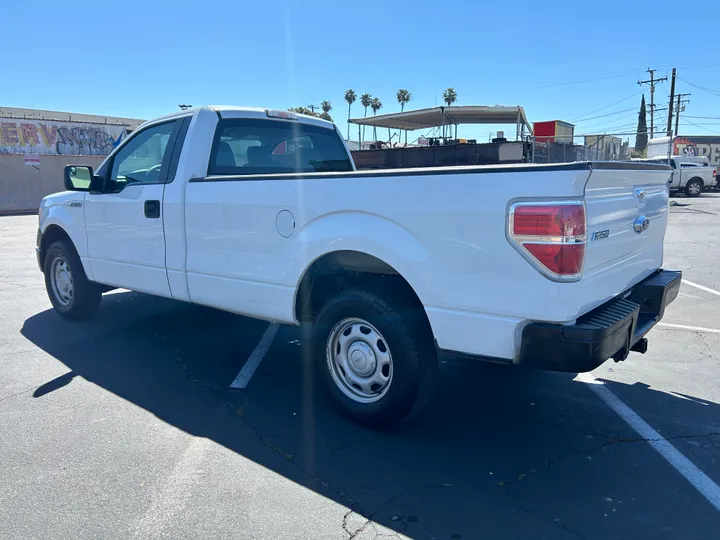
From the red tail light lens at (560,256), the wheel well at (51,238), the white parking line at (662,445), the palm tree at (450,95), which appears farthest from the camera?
the palm tree at (450,95)

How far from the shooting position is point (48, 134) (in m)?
27.9

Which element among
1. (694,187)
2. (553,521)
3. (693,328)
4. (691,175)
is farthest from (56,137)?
(694,187)

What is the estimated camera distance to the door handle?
188 inches

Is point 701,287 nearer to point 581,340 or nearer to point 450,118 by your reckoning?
point 581,340

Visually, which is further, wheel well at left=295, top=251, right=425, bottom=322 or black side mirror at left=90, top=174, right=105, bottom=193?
black side mirror at left=90, top=174, right=105, bottom=193

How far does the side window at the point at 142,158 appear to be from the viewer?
16.6 feet

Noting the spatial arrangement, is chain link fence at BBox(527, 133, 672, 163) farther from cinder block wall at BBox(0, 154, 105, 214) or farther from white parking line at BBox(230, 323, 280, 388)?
cinder block wall at BBox(0, 154, 105, 214)

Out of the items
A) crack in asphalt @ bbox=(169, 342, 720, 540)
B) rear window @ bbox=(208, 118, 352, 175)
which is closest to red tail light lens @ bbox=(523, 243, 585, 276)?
crack in asphalt @ bbox=(169, 342, 720, 540)

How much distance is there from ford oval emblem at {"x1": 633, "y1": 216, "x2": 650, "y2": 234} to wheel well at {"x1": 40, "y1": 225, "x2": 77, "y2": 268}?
5.43 m

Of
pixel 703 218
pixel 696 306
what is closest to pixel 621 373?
pixel 696 306

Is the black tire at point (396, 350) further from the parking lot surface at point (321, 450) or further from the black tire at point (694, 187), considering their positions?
the black tire at point (694, 187)

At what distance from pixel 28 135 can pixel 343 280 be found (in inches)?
1137

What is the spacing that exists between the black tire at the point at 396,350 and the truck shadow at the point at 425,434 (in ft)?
0.59

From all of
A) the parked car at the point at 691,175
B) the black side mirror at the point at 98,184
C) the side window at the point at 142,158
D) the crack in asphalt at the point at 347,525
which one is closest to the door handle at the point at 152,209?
the side window at the point at 142,158
